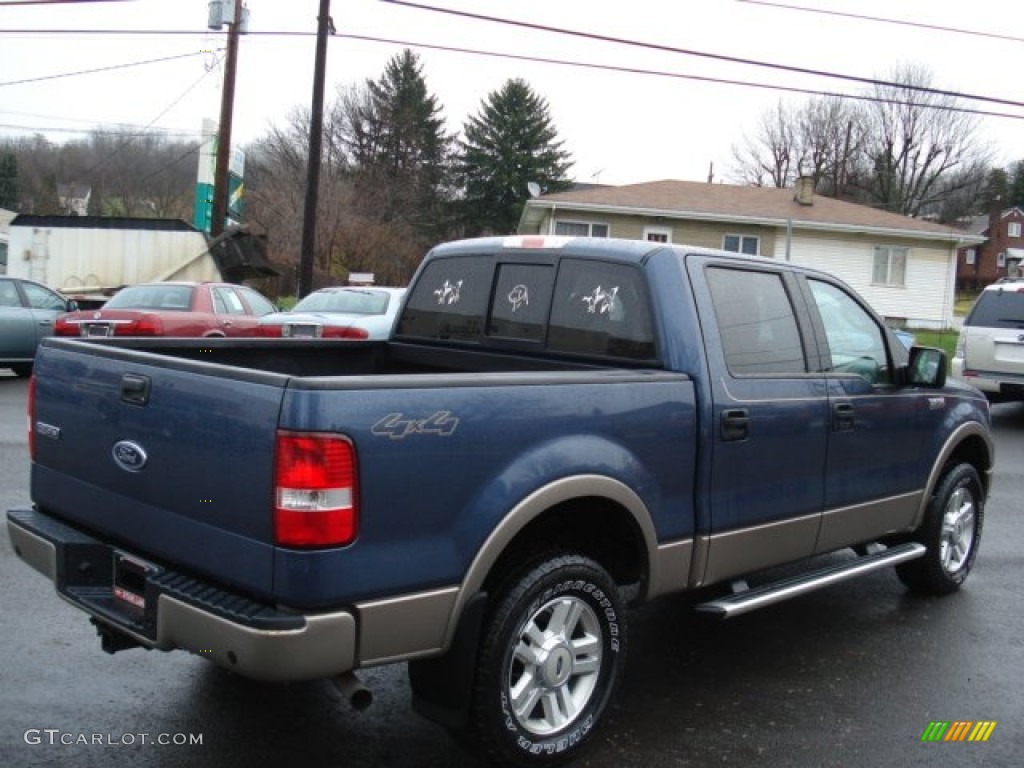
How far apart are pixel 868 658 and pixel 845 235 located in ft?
97.1

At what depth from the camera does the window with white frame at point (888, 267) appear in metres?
32.7

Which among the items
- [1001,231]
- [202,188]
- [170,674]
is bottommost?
[170,674]

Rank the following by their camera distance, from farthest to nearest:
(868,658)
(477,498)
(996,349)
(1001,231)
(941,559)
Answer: (1001,231), (996,349), (941,559), (868,658), (477,498)

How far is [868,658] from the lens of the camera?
15.8ft

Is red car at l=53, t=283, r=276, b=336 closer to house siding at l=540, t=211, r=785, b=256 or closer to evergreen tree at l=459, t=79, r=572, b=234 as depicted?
house siding at l=540, t=211, r=785, b=256

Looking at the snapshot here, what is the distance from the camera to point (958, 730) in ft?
13.2

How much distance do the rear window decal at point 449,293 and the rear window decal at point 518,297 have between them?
0.36 m

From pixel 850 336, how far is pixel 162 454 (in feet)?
11.3

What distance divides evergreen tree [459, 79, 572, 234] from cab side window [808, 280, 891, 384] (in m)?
57.5

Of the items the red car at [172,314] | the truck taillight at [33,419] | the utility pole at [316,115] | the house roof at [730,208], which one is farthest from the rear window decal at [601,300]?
the house roof at [730,208]

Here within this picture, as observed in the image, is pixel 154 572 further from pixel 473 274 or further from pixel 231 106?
pixel 231 106

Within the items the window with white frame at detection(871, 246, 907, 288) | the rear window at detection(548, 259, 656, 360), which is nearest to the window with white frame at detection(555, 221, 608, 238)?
the window with white frame at detection(871, 246, 907, 288)

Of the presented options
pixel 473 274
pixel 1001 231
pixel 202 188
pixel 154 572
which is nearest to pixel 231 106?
pixel 202 188

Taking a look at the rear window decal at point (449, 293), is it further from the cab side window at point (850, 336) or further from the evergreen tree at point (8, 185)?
the evergreen tree at point (8, 185)
